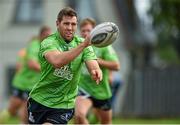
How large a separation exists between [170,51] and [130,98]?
66.3 feet

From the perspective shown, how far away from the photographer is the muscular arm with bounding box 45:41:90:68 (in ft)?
26.2

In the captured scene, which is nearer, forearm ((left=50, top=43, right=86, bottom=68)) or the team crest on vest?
forearm ((left=50, top=43, right=86, bottom=68))

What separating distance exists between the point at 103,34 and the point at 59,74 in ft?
3.92

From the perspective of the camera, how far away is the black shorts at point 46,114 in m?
9.19

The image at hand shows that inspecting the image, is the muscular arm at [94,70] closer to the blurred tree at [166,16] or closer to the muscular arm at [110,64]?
the muscular arm at [110,64]

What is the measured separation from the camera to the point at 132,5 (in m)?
36.9

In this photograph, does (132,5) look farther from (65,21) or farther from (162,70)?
(65,21)

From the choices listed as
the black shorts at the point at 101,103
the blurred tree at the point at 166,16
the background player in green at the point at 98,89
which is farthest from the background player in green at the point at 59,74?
the blurred tree at the point at 166,16

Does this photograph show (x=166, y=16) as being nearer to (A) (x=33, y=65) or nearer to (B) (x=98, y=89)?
(A) (x=33, y=65)

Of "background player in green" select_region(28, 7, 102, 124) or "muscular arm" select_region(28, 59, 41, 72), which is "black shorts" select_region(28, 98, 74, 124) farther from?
"muscular arm" select_region(28, 59, 41, 72)

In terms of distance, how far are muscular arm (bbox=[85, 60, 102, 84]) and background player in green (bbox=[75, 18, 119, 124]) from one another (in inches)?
128

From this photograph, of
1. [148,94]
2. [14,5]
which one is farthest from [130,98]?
[14,5]

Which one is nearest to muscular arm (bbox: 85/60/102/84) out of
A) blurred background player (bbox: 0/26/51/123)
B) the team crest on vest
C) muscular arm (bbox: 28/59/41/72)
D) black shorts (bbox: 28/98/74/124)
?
the team crest on vest

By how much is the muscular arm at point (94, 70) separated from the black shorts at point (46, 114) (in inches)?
32.0
